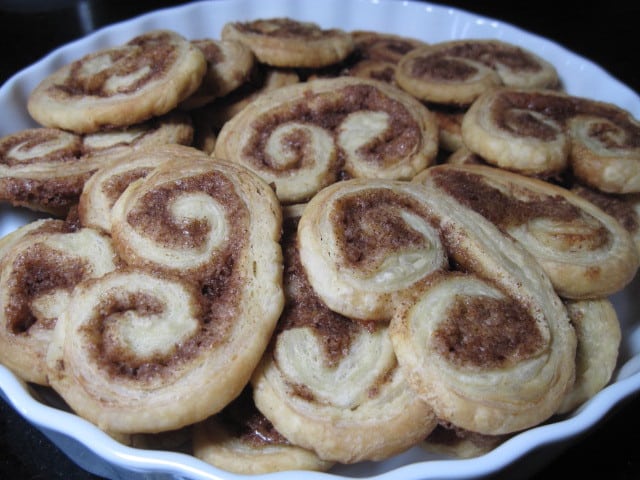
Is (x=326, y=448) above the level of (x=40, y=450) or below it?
above

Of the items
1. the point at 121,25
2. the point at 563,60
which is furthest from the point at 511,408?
the point at 121,25

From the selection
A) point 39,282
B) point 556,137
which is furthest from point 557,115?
point 39,282

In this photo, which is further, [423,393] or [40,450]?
[40,450]

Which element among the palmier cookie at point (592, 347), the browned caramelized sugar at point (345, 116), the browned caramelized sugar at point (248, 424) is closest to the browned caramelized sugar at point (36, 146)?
the browned caramelized sugar at point (345, 116)

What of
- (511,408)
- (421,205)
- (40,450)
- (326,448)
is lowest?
(40,450)

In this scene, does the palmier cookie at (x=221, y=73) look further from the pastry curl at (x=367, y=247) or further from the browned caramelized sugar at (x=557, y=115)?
the browned caramelized sugar at (x=557, y=115)

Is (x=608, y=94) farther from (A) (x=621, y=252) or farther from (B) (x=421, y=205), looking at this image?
(B) (x=421, y=205)

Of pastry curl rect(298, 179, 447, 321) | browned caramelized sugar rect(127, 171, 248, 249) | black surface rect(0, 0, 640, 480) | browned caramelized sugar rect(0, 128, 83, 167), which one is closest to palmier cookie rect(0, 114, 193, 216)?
browned caramelized sugar rect(0, 128, 83, 167)
